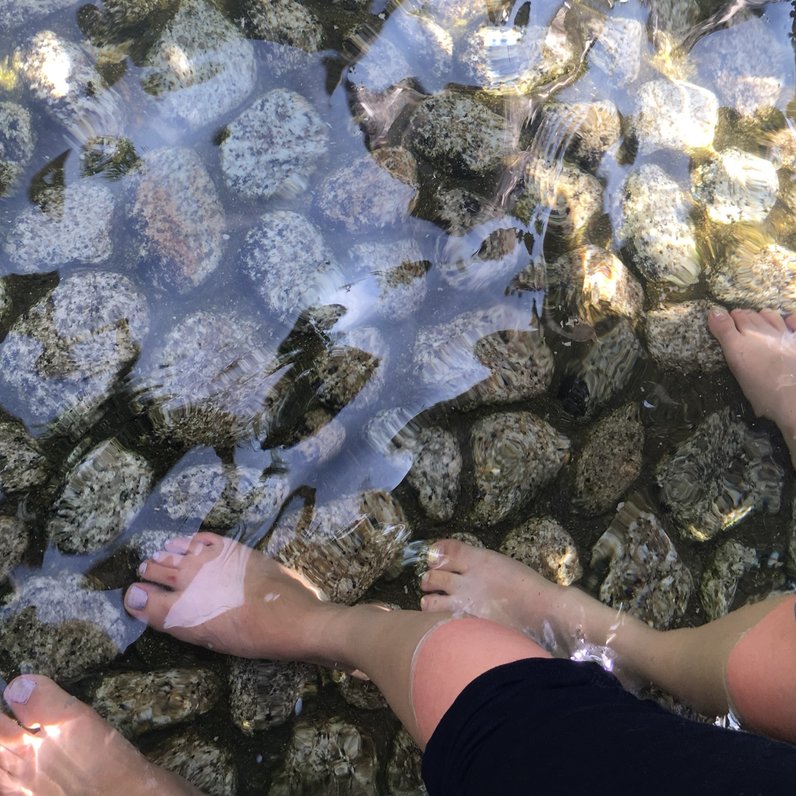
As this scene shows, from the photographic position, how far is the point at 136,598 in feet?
6.01

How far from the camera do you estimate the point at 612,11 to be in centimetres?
231

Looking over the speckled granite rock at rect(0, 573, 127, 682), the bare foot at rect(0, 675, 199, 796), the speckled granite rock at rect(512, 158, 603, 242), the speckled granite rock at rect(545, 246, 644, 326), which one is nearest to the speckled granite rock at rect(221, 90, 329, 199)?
the speckled granite rock at rect(512, 158, 603, 242)

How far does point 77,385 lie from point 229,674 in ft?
2.85

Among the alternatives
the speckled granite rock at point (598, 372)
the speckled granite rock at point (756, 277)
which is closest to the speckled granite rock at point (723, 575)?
the speckled granite rock at point (598, 372)

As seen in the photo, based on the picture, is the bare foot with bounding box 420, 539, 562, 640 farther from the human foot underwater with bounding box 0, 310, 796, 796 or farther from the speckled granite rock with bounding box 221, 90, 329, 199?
the speckled granite rock with bounding box 221, 90, 329, 199

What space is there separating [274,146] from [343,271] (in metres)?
0.40

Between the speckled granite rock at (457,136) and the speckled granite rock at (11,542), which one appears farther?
the speckled granite rock at (457,136)

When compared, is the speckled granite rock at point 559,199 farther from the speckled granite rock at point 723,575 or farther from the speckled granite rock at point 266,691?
the speckled granite rock at point 266,691

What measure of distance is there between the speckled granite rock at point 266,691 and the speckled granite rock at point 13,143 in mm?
1394

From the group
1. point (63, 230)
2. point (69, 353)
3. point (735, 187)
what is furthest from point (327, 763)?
point (735, 187)

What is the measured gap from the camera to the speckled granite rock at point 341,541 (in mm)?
1952

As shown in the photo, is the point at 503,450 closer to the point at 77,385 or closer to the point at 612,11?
the point at 77,385

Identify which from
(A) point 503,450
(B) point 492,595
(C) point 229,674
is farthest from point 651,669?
(C) point 229,674

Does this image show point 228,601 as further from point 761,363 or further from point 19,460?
point 761,363
